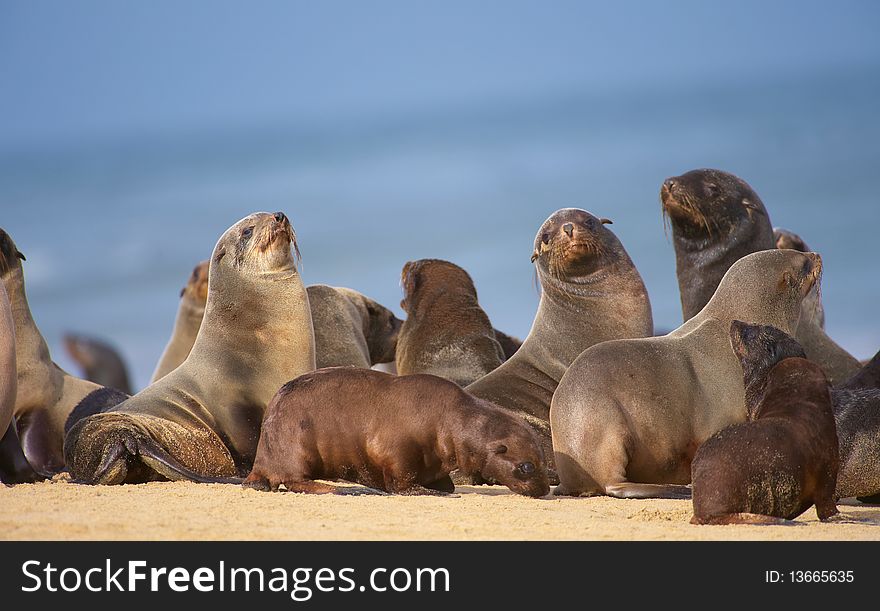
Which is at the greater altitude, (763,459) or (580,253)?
(580,253)

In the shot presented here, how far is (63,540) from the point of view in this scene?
516 cm

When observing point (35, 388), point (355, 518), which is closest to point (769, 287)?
point (355, 518)

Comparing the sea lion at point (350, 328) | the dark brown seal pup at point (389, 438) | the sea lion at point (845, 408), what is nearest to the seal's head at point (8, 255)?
the sea lion at point (350, 328)

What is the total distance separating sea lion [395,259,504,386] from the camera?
11.1m

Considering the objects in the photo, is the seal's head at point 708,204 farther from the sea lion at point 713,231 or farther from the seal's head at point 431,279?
the seal's head at point 431,279

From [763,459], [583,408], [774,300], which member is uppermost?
[774,300]

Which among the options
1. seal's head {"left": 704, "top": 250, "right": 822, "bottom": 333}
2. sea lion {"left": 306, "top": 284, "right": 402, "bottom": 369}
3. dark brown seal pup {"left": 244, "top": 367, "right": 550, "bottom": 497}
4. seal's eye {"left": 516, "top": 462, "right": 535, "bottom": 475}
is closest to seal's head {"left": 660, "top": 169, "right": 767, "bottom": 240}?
seal's head {"left": 704, "top": 250, "right": 822, "bottom": 333}

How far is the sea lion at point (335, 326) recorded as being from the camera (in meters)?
11.5
